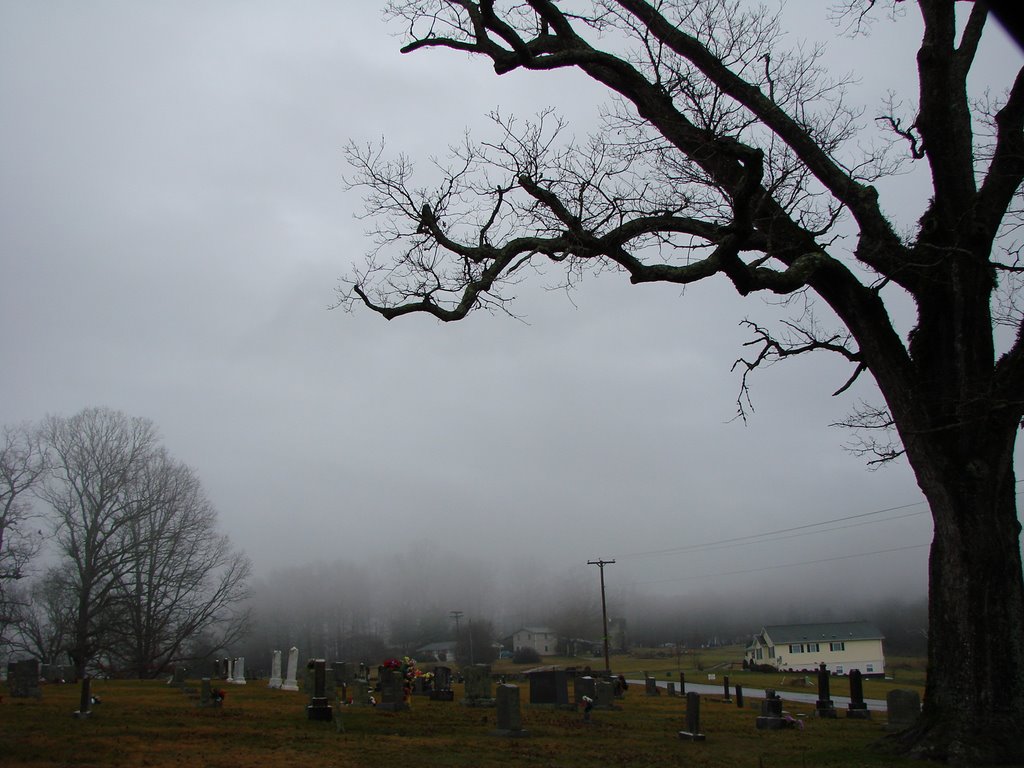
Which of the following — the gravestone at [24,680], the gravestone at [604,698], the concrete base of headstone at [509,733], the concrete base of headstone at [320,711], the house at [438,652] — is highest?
the gravestone at [24,680]

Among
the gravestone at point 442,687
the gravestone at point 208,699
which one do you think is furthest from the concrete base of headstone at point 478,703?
the gravestone at point 208,699

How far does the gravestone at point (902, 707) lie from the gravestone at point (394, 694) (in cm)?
1014

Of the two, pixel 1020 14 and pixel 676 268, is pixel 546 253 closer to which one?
pixel 676 268

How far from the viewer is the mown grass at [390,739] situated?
10.6 m

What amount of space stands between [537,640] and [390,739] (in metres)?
62.5

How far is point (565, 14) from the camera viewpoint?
11766 mm

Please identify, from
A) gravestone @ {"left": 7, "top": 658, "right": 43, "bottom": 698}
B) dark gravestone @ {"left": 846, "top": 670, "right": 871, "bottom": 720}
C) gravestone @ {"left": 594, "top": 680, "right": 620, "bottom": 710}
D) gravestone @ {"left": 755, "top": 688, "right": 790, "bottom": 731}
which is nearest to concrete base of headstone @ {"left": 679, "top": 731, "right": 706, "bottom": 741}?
gravestone @ {"left": 755, "top": 688, "right": 790, "bottom": 731}

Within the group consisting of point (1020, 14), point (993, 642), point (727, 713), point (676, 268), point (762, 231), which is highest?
point (762, 231)

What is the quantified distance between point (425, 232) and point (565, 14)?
3680 mm

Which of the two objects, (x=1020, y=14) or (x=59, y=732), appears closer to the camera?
(x=1020, y=14)

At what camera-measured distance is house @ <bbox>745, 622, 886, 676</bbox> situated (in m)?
68.2

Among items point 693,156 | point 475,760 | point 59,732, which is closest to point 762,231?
point 693,156

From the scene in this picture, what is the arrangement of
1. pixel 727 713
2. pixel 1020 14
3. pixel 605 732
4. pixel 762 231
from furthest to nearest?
pixel 727 713 → pixel 605 732 → pixel 762 231 → pixel 1020 14

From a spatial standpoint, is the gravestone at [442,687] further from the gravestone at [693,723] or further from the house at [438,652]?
the house at [438,652]
